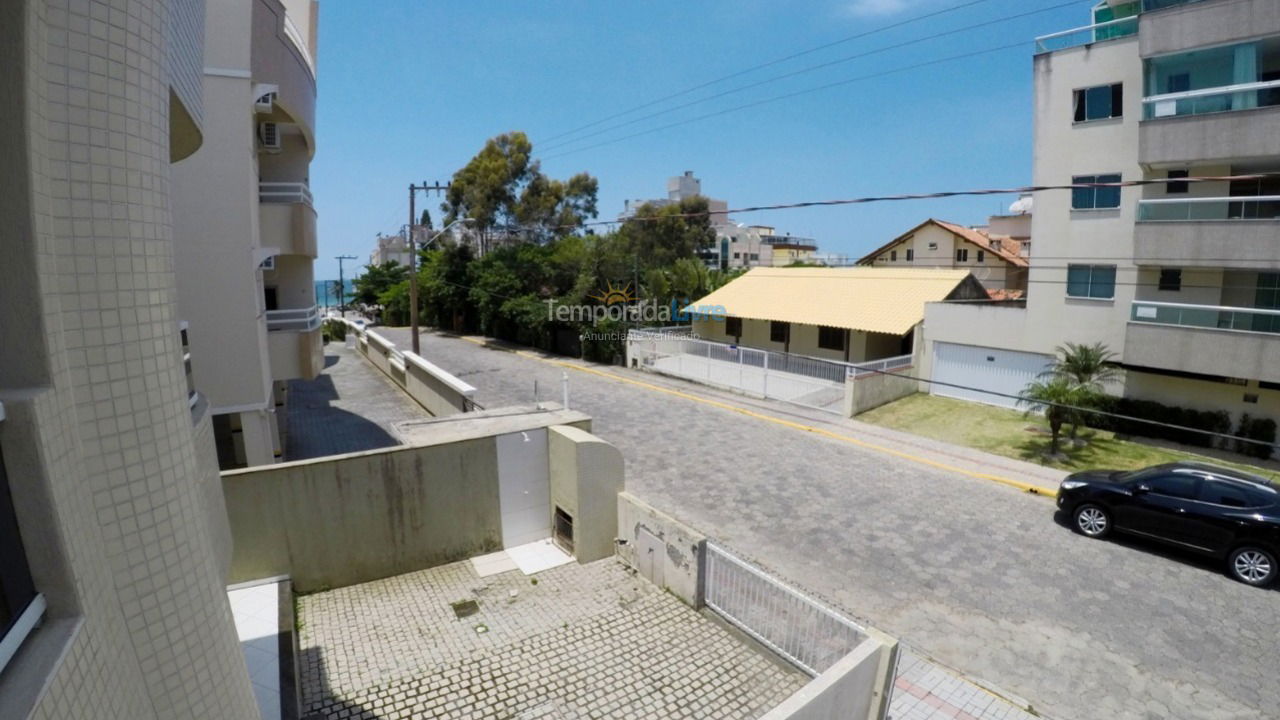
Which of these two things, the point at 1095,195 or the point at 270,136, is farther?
the point at 1095,195

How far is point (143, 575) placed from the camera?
12.4 feet

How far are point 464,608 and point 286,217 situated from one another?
28.7 feet

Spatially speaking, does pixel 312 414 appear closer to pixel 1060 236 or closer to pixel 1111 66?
pixel 1060 236

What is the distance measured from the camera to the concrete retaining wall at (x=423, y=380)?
1588 cm

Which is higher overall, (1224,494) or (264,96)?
(264,96)

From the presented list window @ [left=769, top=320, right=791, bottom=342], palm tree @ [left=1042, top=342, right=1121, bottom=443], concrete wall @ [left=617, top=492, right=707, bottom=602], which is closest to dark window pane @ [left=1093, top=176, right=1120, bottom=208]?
palm tree @ [left=1042, top=342, right=1121, bottom=443]

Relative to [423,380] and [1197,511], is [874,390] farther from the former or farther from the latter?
[423,380]

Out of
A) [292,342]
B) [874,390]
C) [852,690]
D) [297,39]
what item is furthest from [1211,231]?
[297,39]

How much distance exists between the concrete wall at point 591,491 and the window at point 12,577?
25.1 ft

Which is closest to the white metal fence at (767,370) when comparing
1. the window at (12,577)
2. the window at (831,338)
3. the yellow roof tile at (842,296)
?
the yellow roof tile at (842,296)

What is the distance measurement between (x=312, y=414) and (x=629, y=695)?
15103 millimetres

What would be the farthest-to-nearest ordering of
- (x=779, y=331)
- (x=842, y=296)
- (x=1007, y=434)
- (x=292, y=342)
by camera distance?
1. (x=779, y=331)
2. (x=842, y=296)
3. (x=1007, y=434)
4. (x=292, y=342)

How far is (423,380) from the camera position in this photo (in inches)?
772

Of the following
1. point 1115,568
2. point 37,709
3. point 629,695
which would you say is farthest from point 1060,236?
point 37,709
